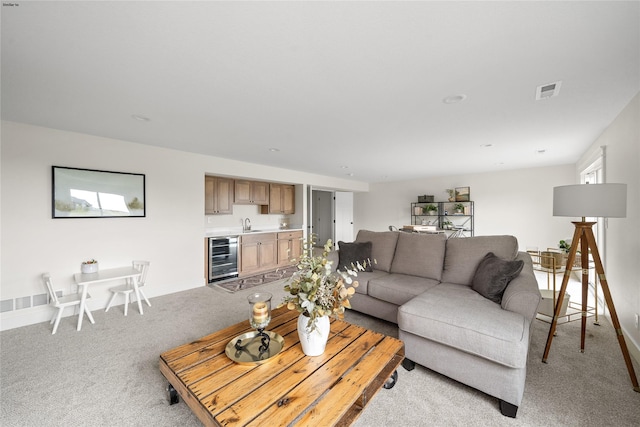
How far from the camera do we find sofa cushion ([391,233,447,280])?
290cm

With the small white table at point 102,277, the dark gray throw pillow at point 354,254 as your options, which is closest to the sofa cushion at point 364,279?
the dark gray throw pillow at point 354,254

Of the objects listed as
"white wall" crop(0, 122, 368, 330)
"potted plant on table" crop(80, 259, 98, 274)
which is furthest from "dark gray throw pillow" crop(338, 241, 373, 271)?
"potted plant on table" crop(80, 259, 98, 274)

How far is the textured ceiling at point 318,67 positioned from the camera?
4.29 feet

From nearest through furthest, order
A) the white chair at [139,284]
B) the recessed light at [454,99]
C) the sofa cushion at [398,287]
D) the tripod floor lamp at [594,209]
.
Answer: the tripod floor lamp at [594,209], the recessed light at [454,99], the sofa cushion at [398,287], the white chair at [139,284]

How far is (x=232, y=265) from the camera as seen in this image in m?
4.93

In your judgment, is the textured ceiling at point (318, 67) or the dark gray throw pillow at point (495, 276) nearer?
the textured ceiling at point (318, 67)

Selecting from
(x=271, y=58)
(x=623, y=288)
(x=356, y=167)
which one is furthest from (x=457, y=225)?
(x=271, y=58)

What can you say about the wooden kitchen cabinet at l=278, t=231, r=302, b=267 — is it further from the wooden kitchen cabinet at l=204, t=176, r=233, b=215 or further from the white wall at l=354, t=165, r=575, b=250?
the white wall at l=354, t=165, r=575, b=250

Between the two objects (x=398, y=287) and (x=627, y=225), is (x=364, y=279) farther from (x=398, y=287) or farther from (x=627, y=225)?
(x=627, y=225)

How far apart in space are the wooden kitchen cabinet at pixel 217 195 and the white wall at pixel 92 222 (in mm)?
458

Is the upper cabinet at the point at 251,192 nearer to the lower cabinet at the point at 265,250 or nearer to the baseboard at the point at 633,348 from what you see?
the lower cabinet at the point at 265,250

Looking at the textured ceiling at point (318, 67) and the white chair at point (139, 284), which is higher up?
the textured ceiling at point (318, 67)

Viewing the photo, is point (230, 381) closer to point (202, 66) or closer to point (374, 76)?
point (202, 66)

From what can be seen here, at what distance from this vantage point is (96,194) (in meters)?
3.32
